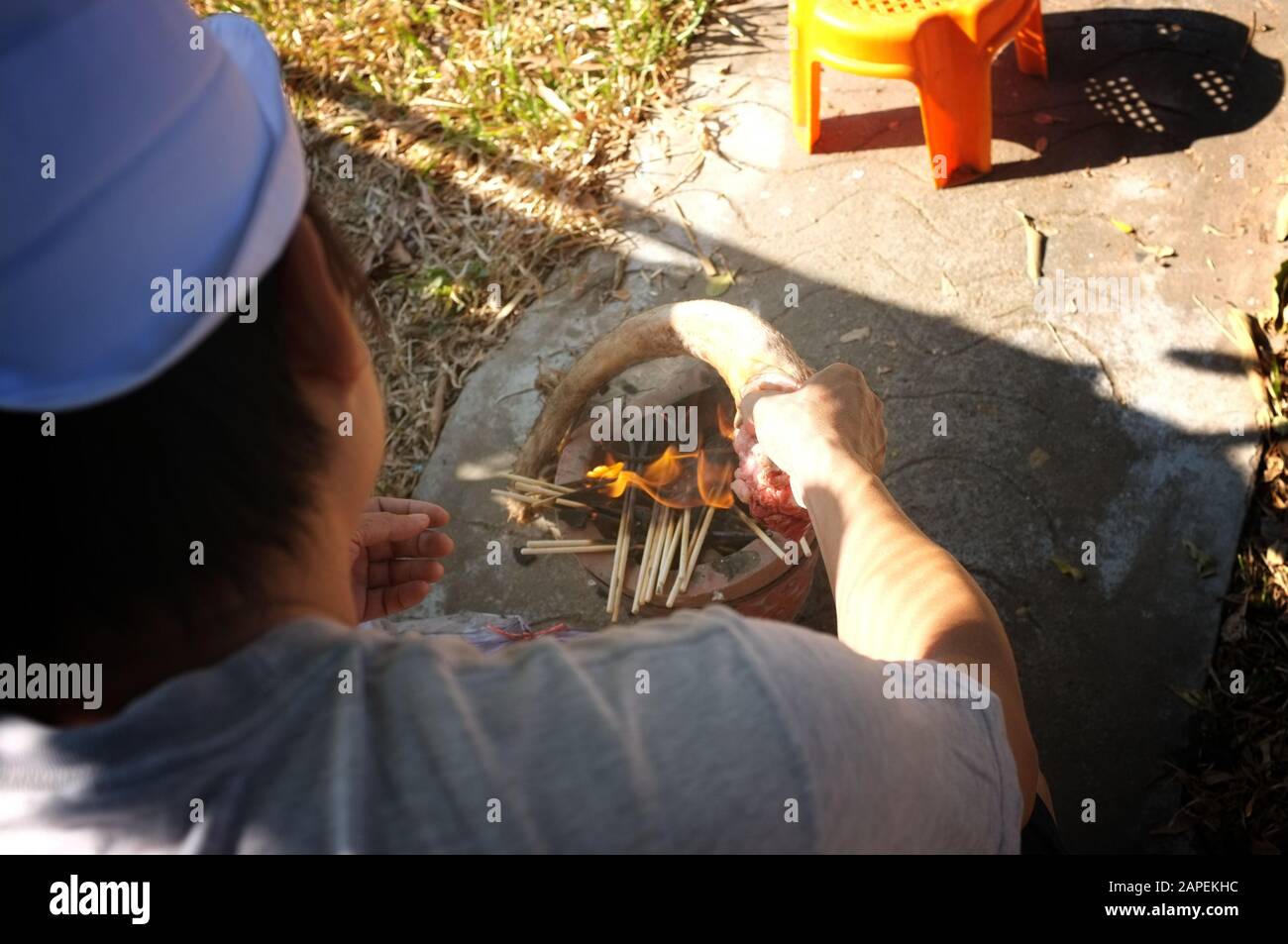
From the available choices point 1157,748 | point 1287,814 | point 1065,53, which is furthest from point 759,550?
point 1065,53

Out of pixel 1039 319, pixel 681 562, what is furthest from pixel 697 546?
pixel 1039 319

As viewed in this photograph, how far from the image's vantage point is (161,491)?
1.01 metres

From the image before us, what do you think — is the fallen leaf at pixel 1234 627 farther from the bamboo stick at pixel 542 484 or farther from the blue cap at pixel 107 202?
the blue cap at pixel 107 202

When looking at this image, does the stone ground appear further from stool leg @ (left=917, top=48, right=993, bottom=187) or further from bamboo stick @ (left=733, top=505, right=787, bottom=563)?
bamboo stick @ (left=733, top=505, right=787, bottom=563)

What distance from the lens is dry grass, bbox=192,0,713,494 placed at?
416 centimetres

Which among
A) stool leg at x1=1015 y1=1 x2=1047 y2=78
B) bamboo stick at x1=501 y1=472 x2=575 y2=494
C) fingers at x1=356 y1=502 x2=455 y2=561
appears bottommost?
bamboo stick at x1=501 y1=472 x2=575 y2=494

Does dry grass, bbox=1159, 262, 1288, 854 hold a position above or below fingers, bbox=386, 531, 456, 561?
below

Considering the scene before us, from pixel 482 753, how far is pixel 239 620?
28 centimetres

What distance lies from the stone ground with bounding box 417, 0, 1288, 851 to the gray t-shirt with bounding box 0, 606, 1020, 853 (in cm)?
197

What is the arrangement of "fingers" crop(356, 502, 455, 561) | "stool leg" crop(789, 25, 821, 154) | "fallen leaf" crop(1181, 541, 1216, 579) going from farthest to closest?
"stool leg" crop(789, 25, 821, 154) < "fallen leaf" crop(1181, 541, 1216, 579) < "fingers" crop(356, 502, 455, 561)

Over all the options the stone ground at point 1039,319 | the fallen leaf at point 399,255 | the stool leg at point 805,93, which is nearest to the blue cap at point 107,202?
the stone ground at point 1039,319

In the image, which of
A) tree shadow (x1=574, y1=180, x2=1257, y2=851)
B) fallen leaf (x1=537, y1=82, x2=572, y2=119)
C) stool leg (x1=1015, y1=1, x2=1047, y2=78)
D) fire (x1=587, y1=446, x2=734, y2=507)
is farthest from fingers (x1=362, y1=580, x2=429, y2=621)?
stool leg (x1=1015, y1=1, x2=1047, y2=78)

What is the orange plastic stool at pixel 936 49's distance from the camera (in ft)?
11.6
